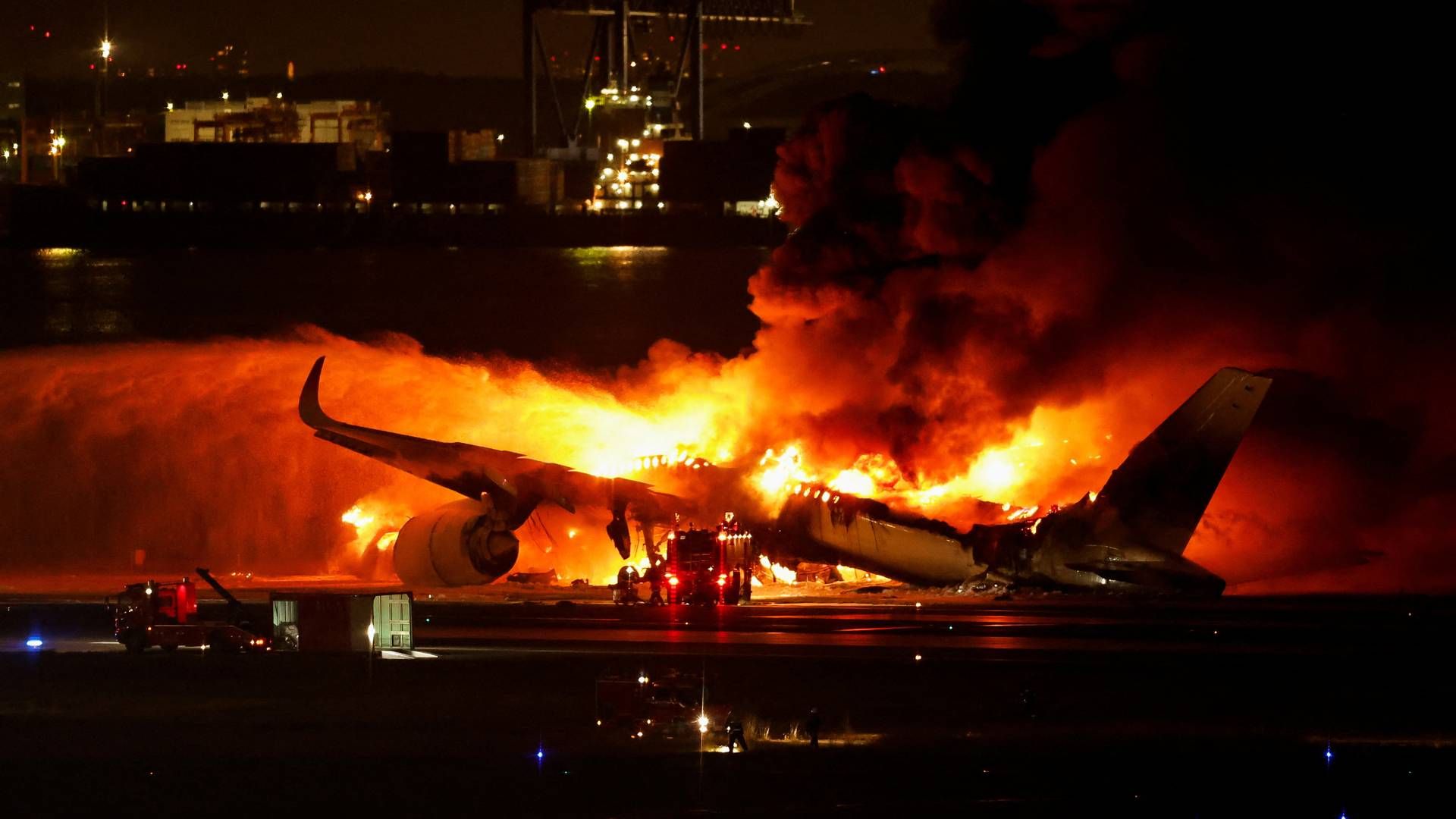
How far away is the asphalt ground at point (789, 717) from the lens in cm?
2870

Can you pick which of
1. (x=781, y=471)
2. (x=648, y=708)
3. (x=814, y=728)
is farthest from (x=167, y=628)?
(x=781, y=471)

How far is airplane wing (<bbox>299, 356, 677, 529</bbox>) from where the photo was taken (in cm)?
5209

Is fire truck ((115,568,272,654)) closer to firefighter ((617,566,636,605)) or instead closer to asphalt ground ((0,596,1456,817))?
asphalt ground ((0,596,1456,817))

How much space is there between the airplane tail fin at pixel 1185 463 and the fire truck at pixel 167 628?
21.7 meters

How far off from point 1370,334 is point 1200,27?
37.5ft

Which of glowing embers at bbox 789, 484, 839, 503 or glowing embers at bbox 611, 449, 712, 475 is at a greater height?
glowing embers at bbox 611, 449, 712, 475

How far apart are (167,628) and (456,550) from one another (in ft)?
37.3

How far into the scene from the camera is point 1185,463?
47.2m

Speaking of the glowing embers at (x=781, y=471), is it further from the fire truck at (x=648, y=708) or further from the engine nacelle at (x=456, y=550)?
the fire truck at (x=648, y=708)

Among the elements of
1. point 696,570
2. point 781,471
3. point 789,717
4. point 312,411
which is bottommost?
point 696,570

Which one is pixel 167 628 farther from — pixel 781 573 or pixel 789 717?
pixel 781 573

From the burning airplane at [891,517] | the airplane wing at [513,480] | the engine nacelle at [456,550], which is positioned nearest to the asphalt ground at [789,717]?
the burning airplane at [891,517]

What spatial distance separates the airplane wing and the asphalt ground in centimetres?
580

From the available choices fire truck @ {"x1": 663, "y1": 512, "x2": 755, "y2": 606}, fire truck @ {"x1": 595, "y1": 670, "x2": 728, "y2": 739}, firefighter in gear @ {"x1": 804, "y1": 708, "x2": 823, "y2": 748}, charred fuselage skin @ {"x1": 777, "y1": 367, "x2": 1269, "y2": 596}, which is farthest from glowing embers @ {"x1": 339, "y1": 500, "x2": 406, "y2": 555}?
firefighter in gear @ {"x1": 804, "y1": 708, "x2": 823, "y2": 748}
